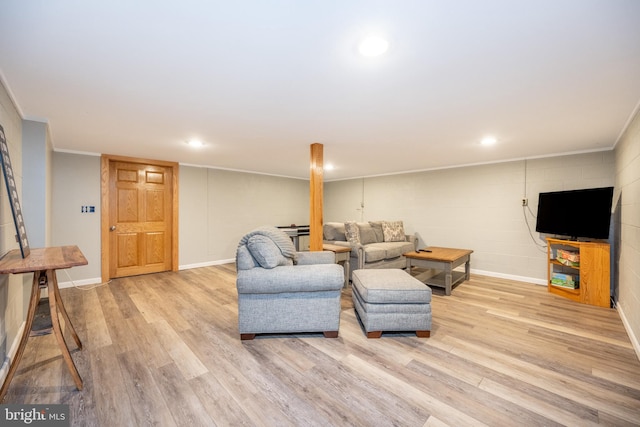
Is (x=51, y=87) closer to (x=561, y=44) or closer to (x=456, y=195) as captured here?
(x=561, y=44)

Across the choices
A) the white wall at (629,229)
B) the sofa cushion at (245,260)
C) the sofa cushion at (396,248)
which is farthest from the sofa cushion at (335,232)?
the white wall at (629,229)

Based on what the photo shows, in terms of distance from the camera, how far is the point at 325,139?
134 inches

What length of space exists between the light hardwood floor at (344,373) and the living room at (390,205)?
0.45 m

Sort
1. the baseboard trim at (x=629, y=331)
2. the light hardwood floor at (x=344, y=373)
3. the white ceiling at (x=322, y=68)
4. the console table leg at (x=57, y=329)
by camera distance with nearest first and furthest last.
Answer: the white ceiling at (x=322, y=68) → the light hardwood floor at (x=344, y=373) → the console table leg at (x=57, y=329) → the baseboard trim at (x=629, y=331)

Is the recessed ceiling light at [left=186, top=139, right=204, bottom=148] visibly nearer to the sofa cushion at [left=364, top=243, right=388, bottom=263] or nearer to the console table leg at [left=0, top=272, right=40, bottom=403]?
the console table leg at [left=0, top=272, right=40, bottom=403]

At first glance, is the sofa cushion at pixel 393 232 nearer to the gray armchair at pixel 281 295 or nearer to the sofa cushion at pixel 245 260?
the gray armchair at pixel 281 295

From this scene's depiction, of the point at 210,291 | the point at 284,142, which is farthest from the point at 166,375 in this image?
the point at 284,142

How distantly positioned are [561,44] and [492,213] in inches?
153

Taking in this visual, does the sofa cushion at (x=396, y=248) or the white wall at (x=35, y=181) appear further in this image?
the sofa cushion at (x=396, y=248)

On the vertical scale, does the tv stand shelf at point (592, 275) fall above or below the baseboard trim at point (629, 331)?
above

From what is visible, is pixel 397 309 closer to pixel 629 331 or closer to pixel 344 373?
pixel 344 373

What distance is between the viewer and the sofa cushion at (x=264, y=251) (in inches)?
96.0

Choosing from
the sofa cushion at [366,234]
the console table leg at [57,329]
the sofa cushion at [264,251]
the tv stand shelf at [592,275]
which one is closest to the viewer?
the console table leg at [57,329]

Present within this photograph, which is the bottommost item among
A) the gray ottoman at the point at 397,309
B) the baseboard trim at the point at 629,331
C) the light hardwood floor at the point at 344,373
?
the light hardwood floor at the point at 344,373
